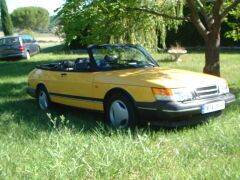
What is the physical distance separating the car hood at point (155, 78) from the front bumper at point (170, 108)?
263 mm

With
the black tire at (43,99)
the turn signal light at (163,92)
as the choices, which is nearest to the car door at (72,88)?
the black tire at (43,99)

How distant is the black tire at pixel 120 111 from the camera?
701 centimetres

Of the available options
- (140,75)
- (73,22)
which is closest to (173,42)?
(73,22)

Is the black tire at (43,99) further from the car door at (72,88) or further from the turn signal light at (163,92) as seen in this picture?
the turn signal light at (163,92)

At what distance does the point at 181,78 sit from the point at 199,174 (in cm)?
264

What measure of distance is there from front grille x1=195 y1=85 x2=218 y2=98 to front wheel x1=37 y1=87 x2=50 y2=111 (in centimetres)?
359

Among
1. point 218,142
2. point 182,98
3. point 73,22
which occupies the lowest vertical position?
point 218,142

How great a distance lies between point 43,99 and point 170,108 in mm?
3813

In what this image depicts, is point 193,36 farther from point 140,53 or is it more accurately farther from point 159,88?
point 159,88

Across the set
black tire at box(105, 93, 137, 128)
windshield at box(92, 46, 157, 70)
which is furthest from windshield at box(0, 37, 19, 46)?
black tire at box(105, 93, 137, 128)

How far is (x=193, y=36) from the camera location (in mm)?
28938

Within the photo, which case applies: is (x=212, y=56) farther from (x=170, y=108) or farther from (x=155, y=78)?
(x=170, y=108)

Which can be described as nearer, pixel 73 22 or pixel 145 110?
pixel 145 110

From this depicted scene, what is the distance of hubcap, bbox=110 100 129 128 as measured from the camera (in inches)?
282
